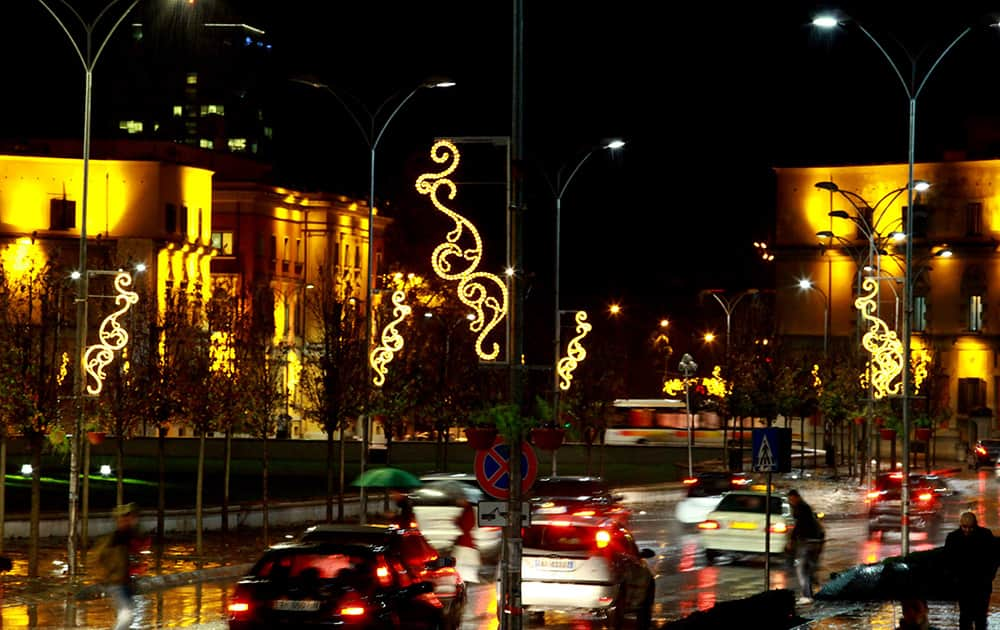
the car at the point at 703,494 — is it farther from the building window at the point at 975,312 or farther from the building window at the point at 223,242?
the building window at the point at 223,242

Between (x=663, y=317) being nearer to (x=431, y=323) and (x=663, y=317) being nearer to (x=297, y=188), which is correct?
(x=297, y=188)

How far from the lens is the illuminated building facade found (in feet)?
342

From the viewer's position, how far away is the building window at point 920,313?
106500 millimetres

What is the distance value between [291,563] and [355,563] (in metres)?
0.61

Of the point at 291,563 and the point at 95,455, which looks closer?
the point at 291,563

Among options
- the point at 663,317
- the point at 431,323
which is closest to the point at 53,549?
the point at 431,323

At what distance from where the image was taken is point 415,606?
17500 mm

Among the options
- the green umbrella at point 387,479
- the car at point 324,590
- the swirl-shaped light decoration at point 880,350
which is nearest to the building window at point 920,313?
the swirl-shaped light decoration at point 880,350

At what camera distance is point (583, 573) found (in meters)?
22.9

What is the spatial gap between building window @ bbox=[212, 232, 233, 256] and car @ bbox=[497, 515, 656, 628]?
82753mm

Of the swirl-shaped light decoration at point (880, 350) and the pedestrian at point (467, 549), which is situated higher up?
the swirl-shaped light decoration at point (880, 350)

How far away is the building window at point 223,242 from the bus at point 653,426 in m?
24.9

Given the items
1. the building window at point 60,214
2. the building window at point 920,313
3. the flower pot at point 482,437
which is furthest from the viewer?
the building window at point 920,313

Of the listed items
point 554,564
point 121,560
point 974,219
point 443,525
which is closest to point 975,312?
point 974,219
